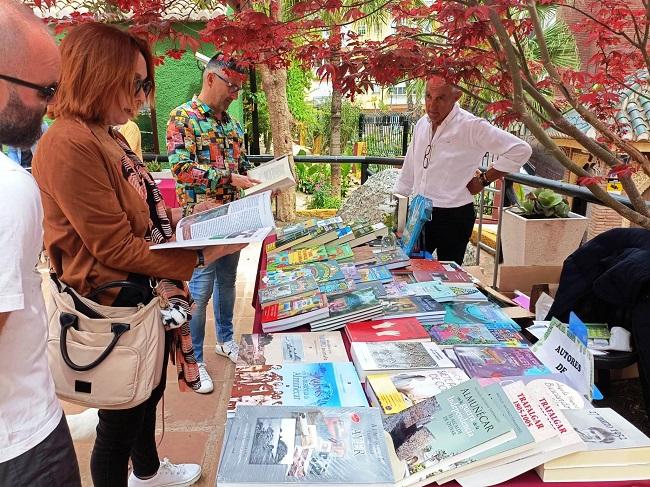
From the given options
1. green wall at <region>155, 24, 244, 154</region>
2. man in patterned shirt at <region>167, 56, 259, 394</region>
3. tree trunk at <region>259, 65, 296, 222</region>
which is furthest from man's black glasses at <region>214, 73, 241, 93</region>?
green wall at <region>155, 24, 244, 154</region>

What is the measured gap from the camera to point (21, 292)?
89 cm

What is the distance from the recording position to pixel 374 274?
221 cm

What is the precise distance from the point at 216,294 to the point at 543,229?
231 centimetres

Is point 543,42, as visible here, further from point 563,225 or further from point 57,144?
point 563,225

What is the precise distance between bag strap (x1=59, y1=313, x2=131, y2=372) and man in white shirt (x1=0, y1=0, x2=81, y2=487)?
1.06 ft

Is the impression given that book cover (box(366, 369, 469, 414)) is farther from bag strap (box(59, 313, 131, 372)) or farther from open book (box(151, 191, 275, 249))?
bag strap (box(59, 313, 131, 372))

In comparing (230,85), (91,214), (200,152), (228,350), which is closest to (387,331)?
(91,214)

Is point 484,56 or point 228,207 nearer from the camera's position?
point 228,207

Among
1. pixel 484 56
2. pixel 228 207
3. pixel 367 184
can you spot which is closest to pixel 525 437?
pixel 228 207

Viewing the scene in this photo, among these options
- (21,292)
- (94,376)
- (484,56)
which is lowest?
(94,376)

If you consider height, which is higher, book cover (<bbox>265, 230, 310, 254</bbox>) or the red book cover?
book cover (<bbox>265, 230, 310, 254</bbox>)

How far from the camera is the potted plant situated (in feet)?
12.0

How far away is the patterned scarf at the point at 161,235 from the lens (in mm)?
1572

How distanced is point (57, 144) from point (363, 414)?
1061mm
